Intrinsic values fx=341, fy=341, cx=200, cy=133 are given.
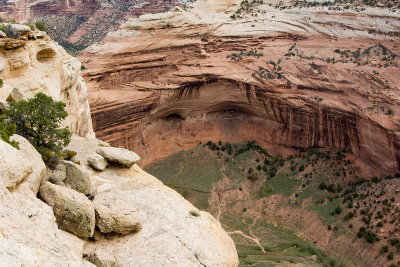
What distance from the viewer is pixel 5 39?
17766 mm

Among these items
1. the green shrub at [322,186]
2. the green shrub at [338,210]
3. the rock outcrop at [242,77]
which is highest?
the rock outcrop at [242,77]

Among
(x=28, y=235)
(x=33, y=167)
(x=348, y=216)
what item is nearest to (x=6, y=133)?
(x=33, y=167)

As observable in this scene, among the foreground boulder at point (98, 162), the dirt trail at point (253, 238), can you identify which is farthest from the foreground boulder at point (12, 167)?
the dirt trail at point (253, 238)

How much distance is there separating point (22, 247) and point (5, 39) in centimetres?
1416

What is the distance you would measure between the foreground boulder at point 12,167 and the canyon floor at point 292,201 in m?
18.8

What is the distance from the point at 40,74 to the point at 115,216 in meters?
12.6

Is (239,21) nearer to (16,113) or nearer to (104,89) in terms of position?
(104,89)

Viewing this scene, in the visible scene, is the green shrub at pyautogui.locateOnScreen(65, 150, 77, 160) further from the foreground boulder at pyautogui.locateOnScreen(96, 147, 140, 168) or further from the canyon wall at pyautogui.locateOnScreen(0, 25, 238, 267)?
the foreground boulder at pyautogui.locateOnScreen(96, 147, 140, 168)

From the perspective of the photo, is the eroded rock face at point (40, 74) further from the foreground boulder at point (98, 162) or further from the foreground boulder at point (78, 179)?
the foreground boulder at point (78, 179)

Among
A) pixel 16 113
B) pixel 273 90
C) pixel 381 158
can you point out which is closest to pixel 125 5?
pixel 273 90

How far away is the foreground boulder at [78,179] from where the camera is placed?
14027 mm

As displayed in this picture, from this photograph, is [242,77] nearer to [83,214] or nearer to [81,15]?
[83,214]

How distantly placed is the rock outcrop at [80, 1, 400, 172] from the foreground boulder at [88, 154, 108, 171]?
21.3 m

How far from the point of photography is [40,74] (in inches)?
818
